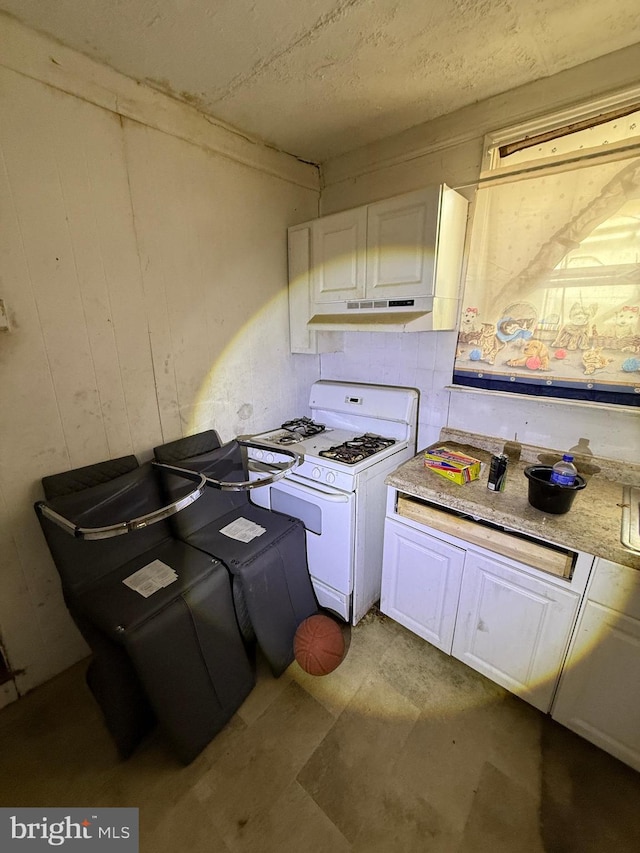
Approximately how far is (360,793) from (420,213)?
7.48 ft

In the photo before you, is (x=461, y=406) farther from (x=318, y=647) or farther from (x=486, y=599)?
(x=318, y=647)

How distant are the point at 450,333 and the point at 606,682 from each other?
1.57 m

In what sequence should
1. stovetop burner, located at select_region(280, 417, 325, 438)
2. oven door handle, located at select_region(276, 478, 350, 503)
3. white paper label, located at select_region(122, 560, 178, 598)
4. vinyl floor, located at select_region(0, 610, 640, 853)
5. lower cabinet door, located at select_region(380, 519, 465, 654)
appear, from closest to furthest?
vinyl floor, located at select_region(0, 610, 640, 853), white paper label, located at select_region(122, 560, 178, 598), lower cabinet door, located at select_region(380, 519, 465, 654), oven door handle, located at select_region(276, 478, 350, 503), stovetop burner, located at select_region(280, 417, 325, 438)

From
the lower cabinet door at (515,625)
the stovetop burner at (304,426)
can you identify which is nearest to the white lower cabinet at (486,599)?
the lower cabinet door at (515,625)

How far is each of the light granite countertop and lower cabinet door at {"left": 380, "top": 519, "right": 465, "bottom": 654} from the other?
207 millimetres

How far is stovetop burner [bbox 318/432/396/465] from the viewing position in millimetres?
1755

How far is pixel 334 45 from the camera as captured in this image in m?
1.26

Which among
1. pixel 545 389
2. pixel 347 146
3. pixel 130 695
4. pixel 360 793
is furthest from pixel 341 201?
pixel 360 793

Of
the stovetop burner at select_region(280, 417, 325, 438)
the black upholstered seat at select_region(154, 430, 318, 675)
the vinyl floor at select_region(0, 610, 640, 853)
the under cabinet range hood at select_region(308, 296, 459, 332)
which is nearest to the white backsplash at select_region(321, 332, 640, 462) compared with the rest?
the under cabinet range hood at select_region(308, 296, 459, 332)

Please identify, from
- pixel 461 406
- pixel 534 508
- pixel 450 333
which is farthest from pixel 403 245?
pixel 534 508

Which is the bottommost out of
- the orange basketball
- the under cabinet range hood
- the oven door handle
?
the orange basketball

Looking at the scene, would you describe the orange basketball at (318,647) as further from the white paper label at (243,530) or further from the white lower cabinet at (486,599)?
the white paper label at (243,530)

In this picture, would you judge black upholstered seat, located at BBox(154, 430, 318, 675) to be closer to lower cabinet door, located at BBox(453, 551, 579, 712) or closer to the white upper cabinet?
lower cabinet door, located at BBox(453, 551, 579, 712)

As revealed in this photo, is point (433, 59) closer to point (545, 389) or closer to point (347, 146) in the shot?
point (347, 146)
